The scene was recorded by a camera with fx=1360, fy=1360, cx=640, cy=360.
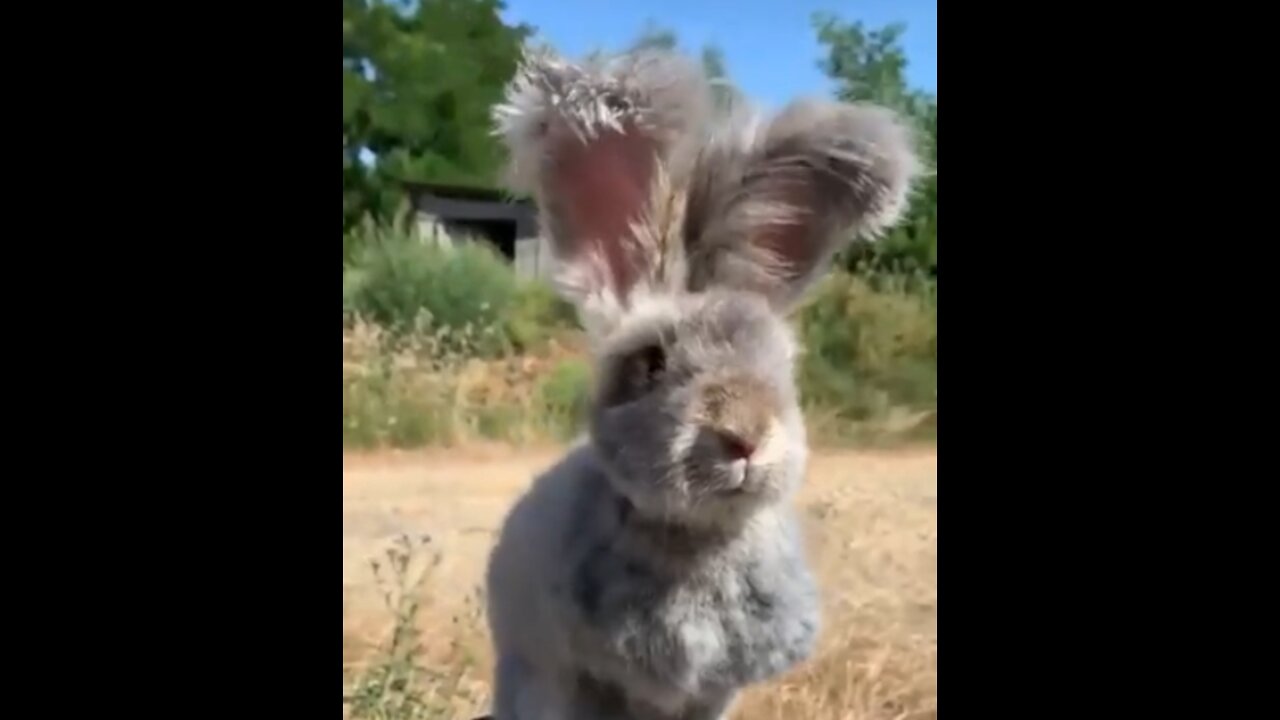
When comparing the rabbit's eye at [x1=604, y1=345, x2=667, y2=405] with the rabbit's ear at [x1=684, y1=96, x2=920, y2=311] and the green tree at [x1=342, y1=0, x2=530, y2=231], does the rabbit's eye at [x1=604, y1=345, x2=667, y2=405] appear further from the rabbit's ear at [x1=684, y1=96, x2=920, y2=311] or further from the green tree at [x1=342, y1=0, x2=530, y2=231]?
the green tree at [x1=342, y1=0, x2=530, y2=231]

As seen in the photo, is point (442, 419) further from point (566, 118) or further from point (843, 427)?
point (566, 118)

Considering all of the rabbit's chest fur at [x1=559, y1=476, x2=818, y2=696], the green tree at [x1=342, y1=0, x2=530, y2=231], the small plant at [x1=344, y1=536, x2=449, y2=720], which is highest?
the green tree at [x1=342, y1=0, x2=530, y2=231]

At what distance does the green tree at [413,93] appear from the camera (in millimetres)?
1325

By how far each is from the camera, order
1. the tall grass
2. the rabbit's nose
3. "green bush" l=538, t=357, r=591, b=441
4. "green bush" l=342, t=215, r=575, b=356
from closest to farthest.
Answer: the rabbit's nose, "green bush" l=538, t=357, r=591, b=441, the tall grass, "green bush" l=342, t=215, r=575, b=356

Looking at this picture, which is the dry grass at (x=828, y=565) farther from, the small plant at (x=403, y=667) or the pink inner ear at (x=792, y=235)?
the pink inner ear at (x=792, y=235)

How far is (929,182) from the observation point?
3.32ft

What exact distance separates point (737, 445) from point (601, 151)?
23 cm

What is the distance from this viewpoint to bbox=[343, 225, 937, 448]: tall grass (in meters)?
1.20

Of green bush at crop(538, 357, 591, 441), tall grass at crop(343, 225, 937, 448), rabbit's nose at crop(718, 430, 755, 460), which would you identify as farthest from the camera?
tall grass at crop(343, 225, 937, 448)

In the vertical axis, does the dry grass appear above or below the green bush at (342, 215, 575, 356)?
below

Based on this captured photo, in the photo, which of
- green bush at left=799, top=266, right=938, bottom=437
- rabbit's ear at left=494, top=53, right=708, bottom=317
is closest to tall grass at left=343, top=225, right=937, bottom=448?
green bush at left=799, top=266, right=938, bottom=437

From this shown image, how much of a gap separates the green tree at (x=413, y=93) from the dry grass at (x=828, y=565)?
0.29 m

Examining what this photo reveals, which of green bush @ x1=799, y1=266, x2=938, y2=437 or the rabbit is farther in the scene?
green bush @ x1=799, y1=266, x2=938, y2=437
